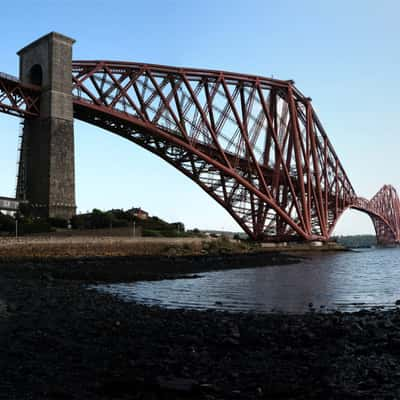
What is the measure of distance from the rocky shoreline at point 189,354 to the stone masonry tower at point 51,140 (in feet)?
101

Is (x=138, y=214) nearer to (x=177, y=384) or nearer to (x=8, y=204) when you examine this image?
(x=8, y=204)

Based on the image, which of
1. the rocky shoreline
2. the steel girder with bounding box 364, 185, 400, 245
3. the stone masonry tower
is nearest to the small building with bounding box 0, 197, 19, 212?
the stone masonry tower

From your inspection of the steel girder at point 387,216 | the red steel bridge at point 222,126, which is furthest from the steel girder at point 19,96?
the steel girder at point 387,216

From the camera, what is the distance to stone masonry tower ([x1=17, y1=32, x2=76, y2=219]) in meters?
42.2

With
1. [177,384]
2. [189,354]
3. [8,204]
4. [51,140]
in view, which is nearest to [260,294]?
[189,354]

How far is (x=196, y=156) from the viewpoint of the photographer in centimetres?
5919

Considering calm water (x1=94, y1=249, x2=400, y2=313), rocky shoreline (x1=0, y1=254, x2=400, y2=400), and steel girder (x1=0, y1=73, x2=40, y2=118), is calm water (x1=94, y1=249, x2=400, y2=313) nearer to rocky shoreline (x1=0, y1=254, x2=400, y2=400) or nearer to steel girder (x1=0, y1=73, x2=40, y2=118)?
rocky shoreline (x1=0, y1=254, x2=400, y2=400)

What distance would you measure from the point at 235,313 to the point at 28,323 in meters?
5.95

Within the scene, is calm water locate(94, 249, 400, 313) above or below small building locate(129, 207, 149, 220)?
below

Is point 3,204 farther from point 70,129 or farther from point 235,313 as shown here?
point 235,313

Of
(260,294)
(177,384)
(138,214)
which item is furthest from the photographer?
(138,214)

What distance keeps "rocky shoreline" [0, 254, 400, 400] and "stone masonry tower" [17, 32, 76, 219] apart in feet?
101

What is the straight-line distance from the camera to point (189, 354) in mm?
7496

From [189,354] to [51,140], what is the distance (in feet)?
127
